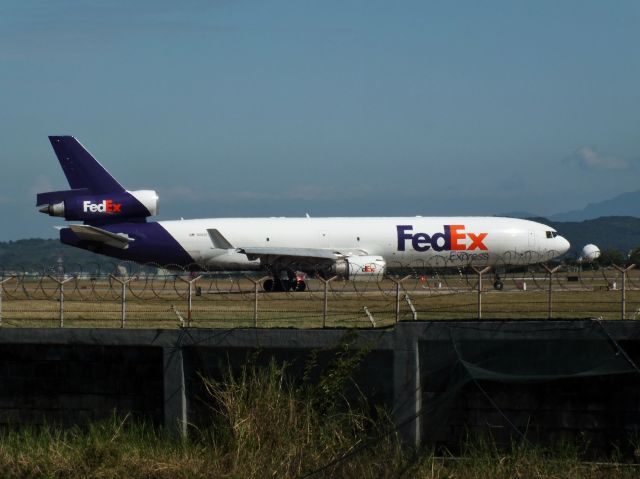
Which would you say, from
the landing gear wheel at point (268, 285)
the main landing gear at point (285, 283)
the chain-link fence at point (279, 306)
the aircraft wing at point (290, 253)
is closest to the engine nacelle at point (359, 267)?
the aircraft wing at point (290, 253)

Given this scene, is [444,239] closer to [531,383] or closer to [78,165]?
[78,165]

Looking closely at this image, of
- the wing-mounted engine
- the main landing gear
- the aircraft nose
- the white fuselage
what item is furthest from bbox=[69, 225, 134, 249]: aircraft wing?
the aircraft nose

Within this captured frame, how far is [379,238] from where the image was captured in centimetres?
5391

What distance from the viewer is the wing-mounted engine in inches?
2122

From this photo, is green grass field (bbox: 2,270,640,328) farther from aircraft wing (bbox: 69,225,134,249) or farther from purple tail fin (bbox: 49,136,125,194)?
purple tail fin (bbox: 49,136,125,194)

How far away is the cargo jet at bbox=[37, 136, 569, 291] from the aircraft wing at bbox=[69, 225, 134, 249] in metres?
0.06

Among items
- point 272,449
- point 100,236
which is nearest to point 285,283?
point 100,236

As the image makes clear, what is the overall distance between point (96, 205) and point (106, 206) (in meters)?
0.53

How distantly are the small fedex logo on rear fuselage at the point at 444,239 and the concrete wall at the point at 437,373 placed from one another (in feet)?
131

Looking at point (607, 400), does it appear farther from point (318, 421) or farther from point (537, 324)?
point (318, 421)

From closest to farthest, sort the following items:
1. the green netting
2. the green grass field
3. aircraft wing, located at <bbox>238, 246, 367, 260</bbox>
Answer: the green netting → the green grass field → aircraft wing, located at <bbox>238, 246, 367, 260</bbox>

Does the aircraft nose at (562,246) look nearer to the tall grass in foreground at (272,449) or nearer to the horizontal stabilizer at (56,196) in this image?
the horizontal stabilizer at (56,196)

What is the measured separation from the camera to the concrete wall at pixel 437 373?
1248 cm

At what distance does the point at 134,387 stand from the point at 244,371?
1.77 meters
